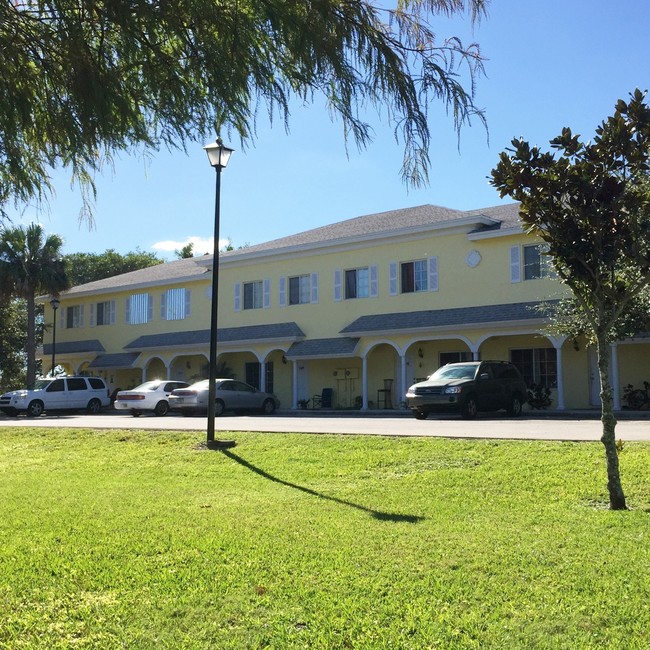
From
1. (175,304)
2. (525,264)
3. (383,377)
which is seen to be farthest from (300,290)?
(525,264)

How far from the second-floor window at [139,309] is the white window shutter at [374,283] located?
13682mm

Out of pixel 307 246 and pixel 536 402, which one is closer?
pixel 536 402

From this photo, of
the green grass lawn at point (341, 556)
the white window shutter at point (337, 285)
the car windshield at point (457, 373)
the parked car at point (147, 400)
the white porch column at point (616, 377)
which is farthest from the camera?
the white window shutter at point (337, 285)

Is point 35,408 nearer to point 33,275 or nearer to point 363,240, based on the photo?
point 33,275

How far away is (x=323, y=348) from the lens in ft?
96.0

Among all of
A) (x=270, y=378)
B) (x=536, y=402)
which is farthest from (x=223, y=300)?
(x=536, y=402)

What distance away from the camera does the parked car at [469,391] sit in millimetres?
19984

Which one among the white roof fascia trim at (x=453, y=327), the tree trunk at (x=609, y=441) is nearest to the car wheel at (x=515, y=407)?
the white roof fascia trim at (x=453, y=327)

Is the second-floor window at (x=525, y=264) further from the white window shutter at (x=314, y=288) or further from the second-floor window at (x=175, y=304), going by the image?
the second-floor window at (x=175, y=304)

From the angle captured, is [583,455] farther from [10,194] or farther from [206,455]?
[10,194]

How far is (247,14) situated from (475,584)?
4.02 metres

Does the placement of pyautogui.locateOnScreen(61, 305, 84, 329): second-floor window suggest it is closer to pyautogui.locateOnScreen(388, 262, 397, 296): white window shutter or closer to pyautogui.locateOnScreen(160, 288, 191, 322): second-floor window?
pyautogui.locateOnScreen(160, 288, 191, 322): second-floor window

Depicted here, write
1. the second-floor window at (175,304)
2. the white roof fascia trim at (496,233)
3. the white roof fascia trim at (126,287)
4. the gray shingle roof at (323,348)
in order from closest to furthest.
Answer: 1. the white roof fascia trim at (496,233)
2. the gray shingle roof at (323,348)
3. the white roof fascia trim at (126,287)
4. the second-floor window at (175,304)

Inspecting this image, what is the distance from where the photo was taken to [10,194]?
5180 millimetres
